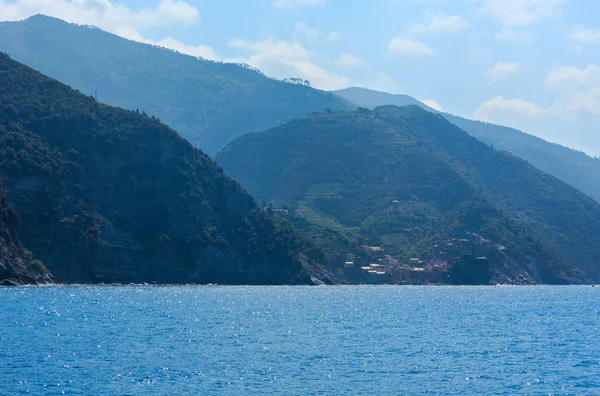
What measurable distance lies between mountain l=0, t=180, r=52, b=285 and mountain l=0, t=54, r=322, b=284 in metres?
5.77

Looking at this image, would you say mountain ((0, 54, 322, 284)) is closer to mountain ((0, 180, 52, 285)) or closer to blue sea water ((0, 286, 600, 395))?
mountain ((0, 180, 52, 285))

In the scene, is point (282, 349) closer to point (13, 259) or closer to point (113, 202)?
point (13, 259)

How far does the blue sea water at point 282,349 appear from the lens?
180 ft

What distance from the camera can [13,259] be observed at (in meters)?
136

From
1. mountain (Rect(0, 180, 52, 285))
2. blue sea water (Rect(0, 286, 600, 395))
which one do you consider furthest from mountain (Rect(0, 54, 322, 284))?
blue sea water (Rect(0, 286, 600, 395))

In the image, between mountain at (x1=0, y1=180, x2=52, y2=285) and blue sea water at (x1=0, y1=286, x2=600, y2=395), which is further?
mountain at (x1=0, y1=180, x2=52, y2=285)

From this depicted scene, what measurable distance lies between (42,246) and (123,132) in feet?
152

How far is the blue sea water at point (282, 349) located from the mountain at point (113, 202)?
31.0m

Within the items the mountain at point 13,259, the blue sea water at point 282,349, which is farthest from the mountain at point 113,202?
the blue sea water at point 282,349

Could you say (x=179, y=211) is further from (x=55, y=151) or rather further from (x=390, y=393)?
(x=390, y=393)

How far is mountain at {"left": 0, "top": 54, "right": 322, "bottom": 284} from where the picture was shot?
156 metres

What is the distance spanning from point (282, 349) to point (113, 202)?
10790 centimetres

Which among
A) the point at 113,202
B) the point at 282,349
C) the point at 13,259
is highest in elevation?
the point at 113,202

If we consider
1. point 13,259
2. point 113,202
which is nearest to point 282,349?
point 13,259
